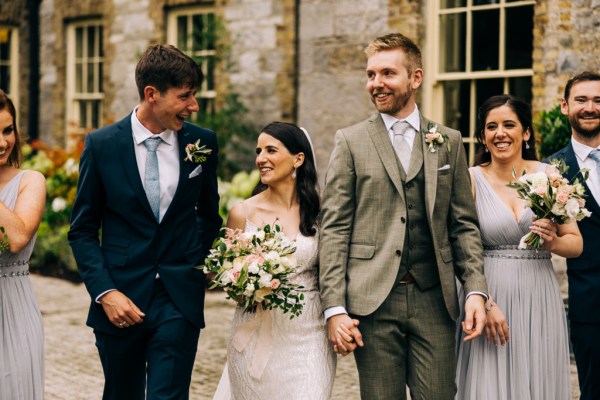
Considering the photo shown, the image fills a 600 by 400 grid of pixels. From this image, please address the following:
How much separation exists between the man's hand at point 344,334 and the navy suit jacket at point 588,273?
1.34m

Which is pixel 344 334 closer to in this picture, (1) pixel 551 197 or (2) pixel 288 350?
(2) pixel 288 350

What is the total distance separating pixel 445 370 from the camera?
160 inches

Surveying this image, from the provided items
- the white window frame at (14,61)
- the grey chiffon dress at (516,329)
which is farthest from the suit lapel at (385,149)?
the white window frame at (14,61)

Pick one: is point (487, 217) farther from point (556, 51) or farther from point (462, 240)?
point (556, 51)

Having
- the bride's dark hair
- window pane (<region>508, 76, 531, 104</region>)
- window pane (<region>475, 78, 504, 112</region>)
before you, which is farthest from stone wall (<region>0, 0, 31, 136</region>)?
the bride's dark hair

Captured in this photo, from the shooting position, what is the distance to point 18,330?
3.97 metres

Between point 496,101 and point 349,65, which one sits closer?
point 496,101

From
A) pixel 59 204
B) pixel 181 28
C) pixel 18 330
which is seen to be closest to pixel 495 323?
pixel 18 330

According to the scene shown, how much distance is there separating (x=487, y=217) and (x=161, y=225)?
1628mm

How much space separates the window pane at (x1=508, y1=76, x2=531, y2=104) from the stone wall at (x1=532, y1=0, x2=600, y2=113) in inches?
11.2

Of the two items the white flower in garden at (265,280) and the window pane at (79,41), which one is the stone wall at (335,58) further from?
the white flower in garden at (265,280)

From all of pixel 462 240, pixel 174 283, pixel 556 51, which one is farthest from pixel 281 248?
pixel 556 51

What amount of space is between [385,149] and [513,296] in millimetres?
1064

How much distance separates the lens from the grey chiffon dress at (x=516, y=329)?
4457 mm
